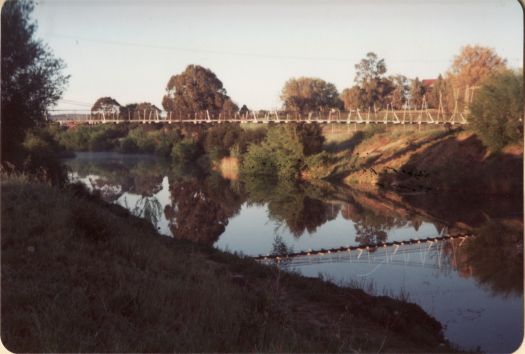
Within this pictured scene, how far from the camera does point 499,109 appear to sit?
25.3 feet

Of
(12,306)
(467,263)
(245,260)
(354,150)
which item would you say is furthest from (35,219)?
(354,150)

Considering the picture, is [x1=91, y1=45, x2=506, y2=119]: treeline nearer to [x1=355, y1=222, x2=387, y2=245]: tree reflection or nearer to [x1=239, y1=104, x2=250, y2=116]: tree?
[x1=239, y1=104, x2=250, y2=116]: tree

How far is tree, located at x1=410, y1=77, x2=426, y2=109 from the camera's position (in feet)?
59.9

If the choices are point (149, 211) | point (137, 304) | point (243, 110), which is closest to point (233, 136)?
point (243, 110)

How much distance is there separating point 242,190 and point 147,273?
15197mm

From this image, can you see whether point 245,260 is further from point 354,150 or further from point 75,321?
point 354,150

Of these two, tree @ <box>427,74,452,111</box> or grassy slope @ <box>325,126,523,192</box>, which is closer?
grassy slope @ <box>325,126,523,192</box>

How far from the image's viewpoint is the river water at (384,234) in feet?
22.6

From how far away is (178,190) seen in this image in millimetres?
19422

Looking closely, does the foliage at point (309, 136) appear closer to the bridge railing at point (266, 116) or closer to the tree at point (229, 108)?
the bridge railing at point (266, 116)

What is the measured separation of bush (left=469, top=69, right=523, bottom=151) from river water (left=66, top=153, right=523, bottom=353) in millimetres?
1948

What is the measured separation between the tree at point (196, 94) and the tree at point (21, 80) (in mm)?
13179

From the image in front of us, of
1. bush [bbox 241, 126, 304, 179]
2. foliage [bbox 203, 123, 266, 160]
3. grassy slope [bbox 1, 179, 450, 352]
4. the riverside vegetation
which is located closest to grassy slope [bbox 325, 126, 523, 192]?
the riverside vegetation

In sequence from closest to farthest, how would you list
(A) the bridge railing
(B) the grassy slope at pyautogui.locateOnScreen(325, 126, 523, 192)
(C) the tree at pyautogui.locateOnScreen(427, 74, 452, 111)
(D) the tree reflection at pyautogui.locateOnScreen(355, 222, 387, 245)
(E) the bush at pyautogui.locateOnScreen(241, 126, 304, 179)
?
(B) the grassy slope at pyautogui.locateOnScreen(325, 126, 523, 192) → (D) the tree reflection at pyautogui.locateOnScreen(355, 222, 387, 245) → (C) the tree at pyautogui.locateOnScreen(427, 74, 452, 111) → (A) the bridge railing → (E) the bush at pyautogui.locateOnScreen(241, 126, 304, 179)
